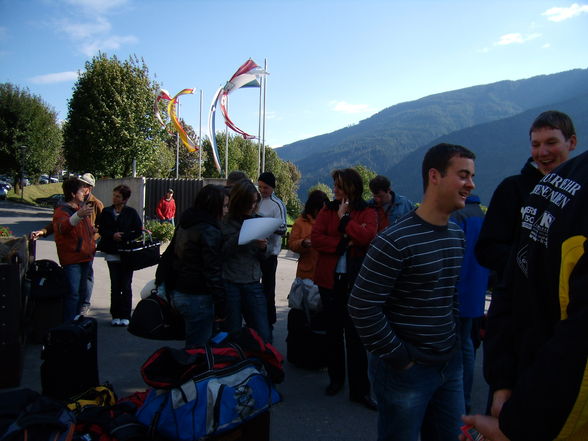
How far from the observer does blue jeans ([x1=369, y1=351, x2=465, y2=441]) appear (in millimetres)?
2148

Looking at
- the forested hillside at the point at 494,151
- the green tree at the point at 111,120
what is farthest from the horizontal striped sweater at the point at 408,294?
the forested hillside at the point at 494,151

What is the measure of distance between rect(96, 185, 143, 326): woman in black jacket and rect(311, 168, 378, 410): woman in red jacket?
2.95 m

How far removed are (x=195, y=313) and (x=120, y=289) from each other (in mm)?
2749

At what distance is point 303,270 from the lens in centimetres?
493

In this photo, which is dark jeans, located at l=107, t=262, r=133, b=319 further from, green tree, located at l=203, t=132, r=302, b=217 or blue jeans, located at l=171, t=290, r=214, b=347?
green tree, located at l=203, t=132, r=302, b=217

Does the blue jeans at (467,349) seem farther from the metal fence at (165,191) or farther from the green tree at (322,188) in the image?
the metal fence at (165,191)

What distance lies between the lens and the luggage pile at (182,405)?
2.54 m

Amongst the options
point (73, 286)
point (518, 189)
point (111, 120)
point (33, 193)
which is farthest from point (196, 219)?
point (33, 193)

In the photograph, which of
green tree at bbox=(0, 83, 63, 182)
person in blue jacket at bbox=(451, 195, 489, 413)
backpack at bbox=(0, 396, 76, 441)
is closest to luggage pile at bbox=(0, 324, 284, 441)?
backpack at bbox=(0, 396, 76, 441)

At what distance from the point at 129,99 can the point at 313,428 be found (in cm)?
2254

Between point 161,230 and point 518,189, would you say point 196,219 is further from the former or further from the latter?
point 161,230

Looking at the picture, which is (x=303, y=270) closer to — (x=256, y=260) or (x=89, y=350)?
(x=256, y=260)

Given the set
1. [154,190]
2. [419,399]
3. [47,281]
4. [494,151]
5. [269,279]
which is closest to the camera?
[419,399]

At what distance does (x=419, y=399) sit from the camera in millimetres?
2166
